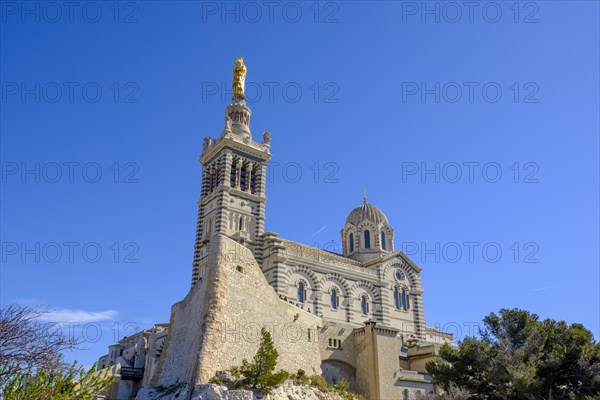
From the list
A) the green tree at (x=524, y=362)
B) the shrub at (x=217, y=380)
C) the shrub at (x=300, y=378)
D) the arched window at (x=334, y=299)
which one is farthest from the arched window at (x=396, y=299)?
the shrub at (x=217, y=380)

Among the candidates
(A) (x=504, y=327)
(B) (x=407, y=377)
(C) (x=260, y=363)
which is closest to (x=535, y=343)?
(A) (x=504, y=327)

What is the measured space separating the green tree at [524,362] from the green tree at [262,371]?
900cm

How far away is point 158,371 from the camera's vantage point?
1121 inches

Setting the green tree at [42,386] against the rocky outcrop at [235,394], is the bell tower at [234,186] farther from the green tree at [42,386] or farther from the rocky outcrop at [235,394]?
the green tree at [42,386]

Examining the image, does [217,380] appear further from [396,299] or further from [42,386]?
[396,299]

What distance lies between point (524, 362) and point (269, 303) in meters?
13.1

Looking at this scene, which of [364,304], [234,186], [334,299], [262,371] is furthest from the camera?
[364,304]

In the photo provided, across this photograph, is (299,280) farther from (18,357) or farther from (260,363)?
(18,357)

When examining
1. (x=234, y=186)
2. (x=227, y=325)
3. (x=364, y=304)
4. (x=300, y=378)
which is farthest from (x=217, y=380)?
(x=364, y=304)

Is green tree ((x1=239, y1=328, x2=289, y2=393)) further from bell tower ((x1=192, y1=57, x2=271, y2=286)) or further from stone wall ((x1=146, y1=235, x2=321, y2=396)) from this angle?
bell tower ((x1=192, y1=57, x2=271, y2=286))

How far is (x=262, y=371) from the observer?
23.9 meters

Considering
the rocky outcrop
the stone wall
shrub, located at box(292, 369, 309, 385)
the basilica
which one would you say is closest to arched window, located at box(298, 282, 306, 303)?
the basilica

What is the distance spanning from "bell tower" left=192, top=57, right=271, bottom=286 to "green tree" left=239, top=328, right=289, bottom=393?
56.8 feet

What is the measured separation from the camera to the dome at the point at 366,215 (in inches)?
2047
